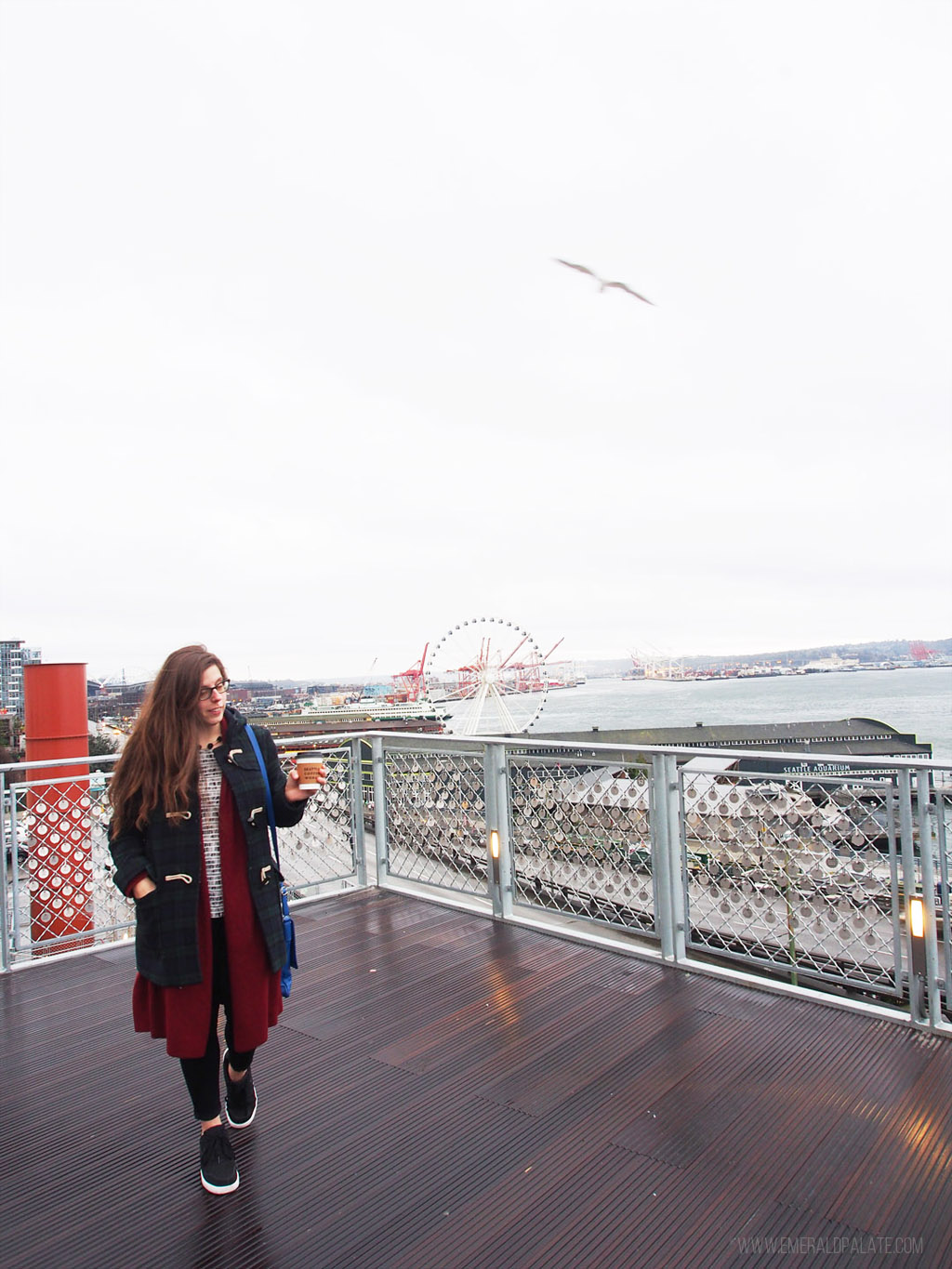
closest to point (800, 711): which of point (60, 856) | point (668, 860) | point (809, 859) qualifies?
point (809, 859)

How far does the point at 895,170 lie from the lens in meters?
9.70

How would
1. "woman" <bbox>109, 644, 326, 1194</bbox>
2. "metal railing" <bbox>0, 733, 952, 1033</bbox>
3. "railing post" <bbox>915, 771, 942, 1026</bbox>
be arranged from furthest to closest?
"metal railing" <bbox>0, 733, 952, 1033</bbox>
"railing post" <bbox>915, 771, 942, 1026</bbox>
"woman" <bbox>109, 644, 326, 1194</bbox>

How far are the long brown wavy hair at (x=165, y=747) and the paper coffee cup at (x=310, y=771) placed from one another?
25cm

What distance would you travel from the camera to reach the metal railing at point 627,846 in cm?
264

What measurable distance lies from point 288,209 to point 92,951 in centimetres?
1027

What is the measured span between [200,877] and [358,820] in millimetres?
2942

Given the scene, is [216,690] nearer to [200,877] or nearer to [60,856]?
[200,877]

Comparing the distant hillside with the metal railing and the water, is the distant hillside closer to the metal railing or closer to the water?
the water

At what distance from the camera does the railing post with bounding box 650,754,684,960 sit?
3186mm

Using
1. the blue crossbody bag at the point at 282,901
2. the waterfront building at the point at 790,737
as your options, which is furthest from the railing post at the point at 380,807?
the waterfront building at the point at 790,737

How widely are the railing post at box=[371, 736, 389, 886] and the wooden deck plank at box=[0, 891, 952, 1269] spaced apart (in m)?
1.42

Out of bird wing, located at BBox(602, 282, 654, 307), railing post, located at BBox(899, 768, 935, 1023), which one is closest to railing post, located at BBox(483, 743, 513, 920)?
railing post, located at BBox(899, 768, 935, 1023)

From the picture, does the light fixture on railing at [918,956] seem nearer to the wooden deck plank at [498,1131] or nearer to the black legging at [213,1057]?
the wooden deck plank at [498,1131]

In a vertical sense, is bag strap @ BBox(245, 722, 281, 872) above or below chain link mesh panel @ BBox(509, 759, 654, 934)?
above
